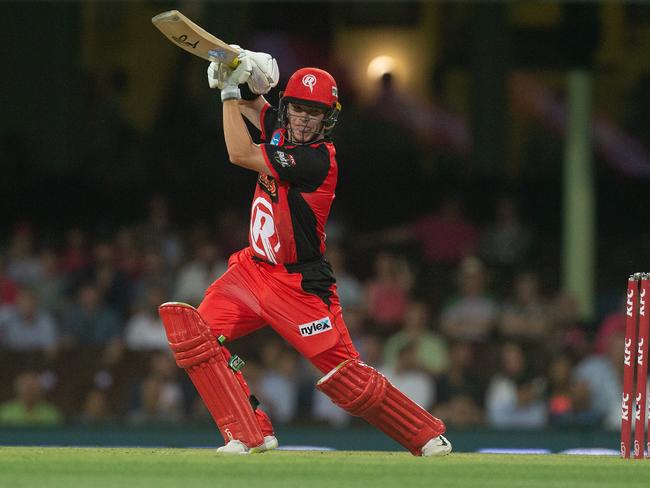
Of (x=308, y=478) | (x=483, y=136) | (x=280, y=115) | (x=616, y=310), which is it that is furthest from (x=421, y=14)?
(x=308, y=478)

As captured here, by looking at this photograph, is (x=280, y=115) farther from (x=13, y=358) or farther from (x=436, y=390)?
(x=13, y=358)

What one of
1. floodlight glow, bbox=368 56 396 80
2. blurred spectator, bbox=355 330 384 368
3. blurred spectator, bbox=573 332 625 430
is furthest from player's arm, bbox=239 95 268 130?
floodlight glow, bbox=368 56 396 80

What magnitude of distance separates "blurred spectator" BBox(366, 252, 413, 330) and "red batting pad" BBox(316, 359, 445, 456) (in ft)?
15.2

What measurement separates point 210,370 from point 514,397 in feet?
13.8

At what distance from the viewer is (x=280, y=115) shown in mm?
6910

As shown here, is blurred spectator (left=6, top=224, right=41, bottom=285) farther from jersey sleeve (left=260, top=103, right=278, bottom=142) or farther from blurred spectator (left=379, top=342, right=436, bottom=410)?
jersey sleeve (left=260, top=103, right=278, bottom=142)

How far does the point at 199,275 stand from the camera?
11.8 metres

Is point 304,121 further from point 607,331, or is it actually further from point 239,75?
point 607,331

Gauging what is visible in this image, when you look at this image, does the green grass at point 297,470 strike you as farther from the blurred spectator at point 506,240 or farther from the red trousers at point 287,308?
the blurred spectator at point 506,240

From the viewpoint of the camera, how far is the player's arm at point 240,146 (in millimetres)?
6480

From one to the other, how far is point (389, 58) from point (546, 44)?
1.83m

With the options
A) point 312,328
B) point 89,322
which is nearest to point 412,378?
point 89,322

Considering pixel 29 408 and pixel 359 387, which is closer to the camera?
pixel 359 387

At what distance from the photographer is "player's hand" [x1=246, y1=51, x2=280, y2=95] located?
675cm
